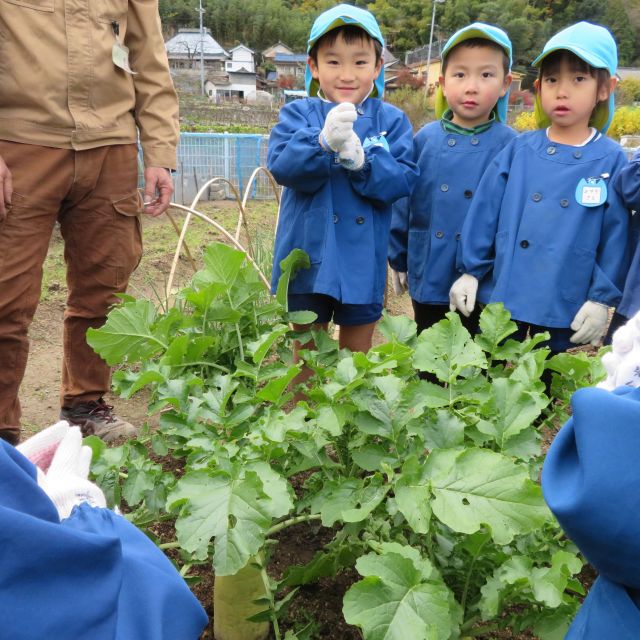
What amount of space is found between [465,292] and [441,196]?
13.4 inches

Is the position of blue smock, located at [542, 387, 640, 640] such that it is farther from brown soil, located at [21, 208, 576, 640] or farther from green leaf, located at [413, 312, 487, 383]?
brown soil, located at [21, 208, 576, 640]

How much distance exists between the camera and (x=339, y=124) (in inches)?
69.5

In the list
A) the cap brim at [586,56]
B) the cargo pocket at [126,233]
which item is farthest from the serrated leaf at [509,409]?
the cargo pocket at [126,233]

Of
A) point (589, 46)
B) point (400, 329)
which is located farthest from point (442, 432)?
point (589, 46)

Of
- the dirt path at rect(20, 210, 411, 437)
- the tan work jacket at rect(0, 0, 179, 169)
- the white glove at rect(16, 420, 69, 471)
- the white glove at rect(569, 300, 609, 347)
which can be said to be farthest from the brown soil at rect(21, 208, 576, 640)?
the tan work jacket at rect(0, 0, 179, 169)

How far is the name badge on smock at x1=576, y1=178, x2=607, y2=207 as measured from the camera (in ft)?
6.17

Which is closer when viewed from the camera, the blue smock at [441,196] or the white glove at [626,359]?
the white glove at [626,359]

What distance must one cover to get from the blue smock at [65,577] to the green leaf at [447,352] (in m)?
0.65

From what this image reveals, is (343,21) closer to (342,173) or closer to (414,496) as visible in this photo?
(342,173)

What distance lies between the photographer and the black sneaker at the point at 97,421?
225cm

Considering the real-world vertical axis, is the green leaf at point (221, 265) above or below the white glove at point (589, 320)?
above

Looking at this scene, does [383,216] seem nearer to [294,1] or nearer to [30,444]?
[30,444]

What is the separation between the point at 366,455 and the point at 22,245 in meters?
1.37

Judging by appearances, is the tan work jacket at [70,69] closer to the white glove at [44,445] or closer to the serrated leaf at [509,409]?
the white glove at [44,445]
